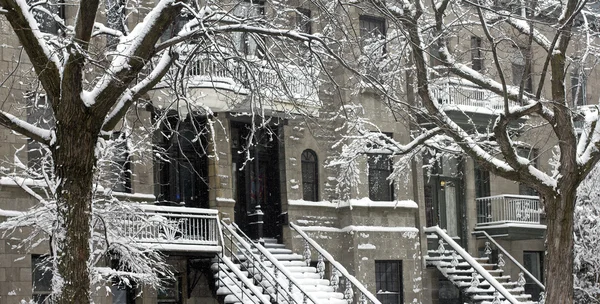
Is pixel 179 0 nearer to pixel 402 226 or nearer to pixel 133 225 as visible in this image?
pixel 133 225

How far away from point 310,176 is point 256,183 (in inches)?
62.7

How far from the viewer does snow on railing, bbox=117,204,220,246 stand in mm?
19719

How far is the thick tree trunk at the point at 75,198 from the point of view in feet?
38.9

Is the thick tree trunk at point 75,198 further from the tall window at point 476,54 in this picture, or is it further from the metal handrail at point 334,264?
the tall window at point 476,54

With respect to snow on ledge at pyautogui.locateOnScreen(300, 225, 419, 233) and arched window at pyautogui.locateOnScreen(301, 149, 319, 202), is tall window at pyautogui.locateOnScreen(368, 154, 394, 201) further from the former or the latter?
arched window at pyautogui.locateOnScreen(301, 149, 319, 202)

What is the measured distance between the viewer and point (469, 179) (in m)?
30.4

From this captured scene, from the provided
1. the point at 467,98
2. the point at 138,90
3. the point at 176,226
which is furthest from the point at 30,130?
the point at 467,98

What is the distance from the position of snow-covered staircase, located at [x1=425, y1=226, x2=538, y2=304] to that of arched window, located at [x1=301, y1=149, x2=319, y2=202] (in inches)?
160

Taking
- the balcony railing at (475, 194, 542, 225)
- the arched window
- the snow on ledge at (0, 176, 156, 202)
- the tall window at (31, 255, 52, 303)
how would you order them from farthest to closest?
the balcony railing at (475, 194, 542, 225), the arched window, the tall window at (31, 255, 52, 303), the snow on ledge at (0, 176, 156, 202)

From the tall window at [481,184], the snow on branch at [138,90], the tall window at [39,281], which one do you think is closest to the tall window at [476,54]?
the tall window at [481,184]

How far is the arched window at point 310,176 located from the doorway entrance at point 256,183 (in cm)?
80

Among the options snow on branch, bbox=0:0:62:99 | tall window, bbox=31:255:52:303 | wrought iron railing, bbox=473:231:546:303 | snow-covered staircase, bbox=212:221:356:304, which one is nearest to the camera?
snow on branch, bbox=0:0:62:99

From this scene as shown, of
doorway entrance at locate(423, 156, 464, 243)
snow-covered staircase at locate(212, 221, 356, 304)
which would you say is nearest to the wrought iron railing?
doorway entrance at locate(423, 156, 464, 243)

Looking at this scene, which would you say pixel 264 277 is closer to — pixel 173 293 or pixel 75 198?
pixel 173 293
